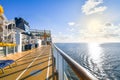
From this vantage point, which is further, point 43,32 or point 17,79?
point 43,32

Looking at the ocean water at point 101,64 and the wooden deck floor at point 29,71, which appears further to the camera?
the ocean water at point 101,64

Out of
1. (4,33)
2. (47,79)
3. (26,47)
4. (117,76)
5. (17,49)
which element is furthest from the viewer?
(117,76)

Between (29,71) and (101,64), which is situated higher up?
(29,71)

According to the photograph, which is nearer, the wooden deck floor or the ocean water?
the wooden deck floor

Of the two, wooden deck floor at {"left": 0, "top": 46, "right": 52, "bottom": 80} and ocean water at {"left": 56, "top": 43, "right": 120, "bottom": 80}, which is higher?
wooden deck floor at {"left": 0, "top": 46, "right": 52, "bottom": 80}

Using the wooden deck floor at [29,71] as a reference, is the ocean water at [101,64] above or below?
below

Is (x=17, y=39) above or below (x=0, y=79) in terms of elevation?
above

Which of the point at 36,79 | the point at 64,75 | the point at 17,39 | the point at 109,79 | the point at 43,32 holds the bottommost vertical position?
the point at 109,79

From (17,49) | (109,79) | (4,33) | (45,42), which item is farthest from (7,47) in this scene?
(45,42)

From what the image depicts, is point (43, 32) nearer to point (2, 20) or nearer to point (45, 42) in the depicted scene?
point (45, 42)

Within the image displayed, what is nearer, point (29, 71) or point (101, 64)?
point (29, 71)

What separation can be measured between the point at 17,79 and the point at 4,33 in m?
24.4

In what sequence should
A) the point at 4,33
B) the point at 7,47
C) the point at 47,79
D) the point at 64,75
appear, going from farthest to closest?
the point at 4,33, the point at 7,47, the point at 47,79, the point at 64,75

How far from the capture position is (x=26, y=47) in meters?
27.4
